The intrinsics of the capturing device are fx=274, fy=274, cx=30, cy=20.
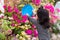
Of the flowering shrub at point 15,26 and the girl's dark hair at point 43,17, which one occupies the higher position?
the girl's dark hair at point 43,17

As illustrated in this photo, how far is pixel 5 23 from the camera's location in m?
5.13

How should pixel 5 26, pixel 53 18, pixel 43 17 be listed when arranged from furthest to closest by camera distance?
pixel 53 18, pixel 5 26, pixel 43 17

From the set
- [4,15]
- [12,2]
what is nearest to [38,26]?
[4,15]

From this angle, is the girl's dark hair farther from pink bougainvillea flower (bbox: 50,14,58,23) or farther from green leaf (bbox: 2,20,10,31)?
pink bougainvillea flower (bbox: 50,14,58,23)

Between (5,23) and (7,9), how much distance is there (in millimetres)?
492

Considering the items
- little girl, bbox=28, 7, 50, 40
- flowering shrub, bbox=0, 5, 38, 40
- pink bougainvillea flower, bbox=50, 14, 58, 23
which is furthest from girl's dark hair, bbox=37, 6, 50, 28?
pink bougainvillea flower, bbox=50, 14, 58, 23

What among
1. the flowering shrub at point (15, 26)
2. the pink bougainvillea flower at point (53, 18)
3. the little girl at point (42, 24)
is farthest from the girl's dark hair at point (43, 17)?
the pink bougainvillea flower at point (53, 18)

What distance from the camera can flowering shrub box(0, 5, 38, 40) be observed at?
504 cm

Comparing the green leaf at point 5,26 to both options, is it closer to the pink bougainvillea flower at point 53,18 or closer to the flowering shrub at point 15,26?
the flowering shrub at point 15,26

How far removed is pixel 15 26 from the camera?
5215 mm

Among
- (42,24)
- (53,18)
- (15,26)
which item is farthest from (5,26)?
(53,18)

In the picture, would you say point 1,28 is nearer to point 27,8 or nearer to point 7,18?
point 7,18

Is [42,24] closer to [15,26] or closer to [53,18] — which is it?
[15,26]

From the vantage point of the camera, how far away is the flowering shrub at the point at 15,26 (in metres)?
5.04
